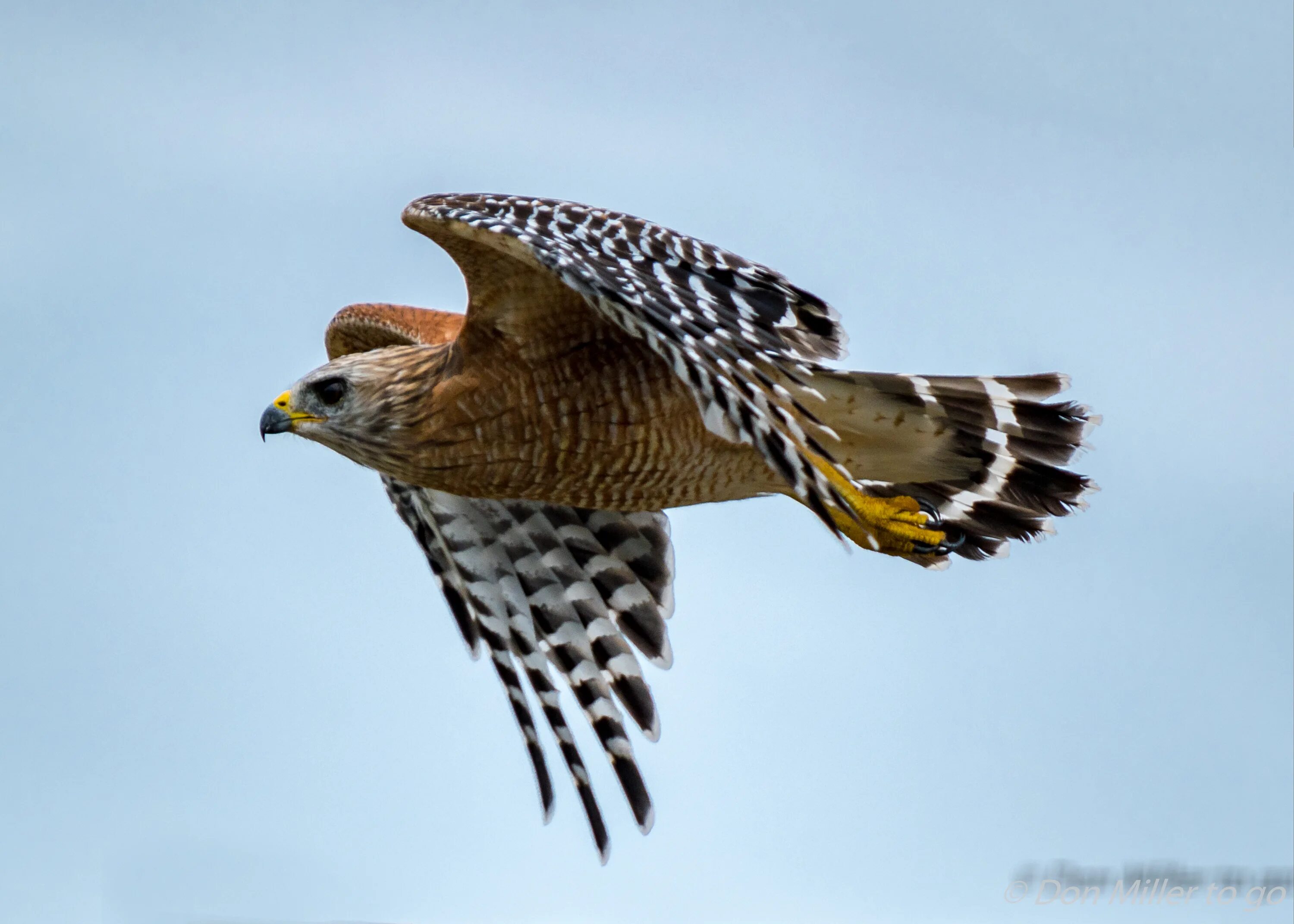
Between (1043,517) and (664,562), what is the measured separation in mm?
2167

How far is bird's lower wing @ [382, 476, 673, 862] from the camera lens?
9.27 m

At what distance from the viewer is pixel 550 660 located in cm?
954

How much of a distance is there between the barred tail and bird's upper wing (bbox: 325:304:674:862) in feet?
4.91

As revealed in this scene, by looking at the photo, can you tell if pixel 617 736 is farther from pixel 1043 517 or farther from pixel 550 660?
pixel 1043 517

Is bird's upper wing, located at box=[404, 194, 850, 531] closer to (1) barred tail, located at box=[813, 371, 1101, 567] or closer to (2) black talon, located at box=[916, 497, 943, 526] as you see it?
(1) barred tail, located at box=[813, 371, 1101, 567]

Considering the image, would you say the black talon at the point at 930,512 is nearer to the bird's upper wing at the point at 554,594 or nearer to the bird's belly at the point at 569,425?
the bird's belly at the point at 569,425

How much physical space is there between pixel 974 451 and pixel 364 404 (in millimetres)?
3204

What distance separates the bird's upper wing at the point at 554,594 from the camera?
9.24 metres

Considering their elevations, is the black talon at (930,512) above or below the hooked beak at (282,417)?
below

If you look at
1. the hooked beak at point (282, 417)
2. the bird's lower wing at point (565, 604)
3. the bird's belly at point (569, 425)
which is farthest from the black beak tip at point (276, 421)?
the bird's lower wing at point (565, 604)

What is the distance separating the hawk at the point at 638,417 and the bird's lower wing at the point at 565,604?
18mm

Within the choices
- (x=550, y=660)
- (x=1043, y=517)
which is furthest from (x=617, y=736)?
(x=1043, y=517)

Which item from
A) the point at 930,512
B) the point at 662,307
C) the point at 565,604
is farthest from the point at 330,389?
the point at 930,512

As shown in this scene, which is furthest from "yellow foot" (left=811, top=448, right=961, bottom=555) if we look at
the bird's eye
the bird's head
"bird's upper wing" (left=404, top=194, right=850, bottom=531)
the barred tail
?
the bird's eye
